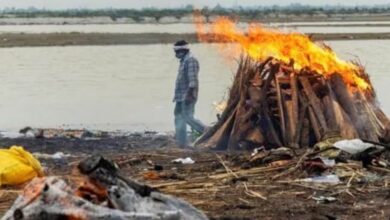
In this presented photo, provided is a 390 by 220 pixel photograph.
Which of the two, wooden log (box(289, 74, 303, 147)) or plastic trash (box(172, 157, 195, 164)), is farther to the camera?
wooden log (box(289, 74, 303, 147))

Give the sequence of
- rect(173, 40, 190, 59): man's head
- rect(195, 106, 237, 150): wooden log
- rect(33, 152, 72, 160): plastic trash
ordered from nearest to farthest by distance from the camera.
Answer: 1. rect(33, 152, 72, 160): plastic trash
2. rect(195, 106, 237, 150): wooden log
3. rect(173, 40, 190, 59): man's head

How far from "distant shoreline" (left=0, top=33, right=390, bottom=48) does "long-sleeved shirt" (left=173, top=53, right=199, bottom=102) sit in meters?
35.8

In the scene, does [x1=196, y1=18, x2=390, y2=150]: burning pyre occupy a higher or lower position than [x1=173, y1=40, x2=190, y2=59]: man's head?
lower

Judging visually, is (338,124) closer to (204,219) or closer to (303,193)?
(303,193)

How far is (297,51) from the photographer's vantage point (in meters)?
14.1

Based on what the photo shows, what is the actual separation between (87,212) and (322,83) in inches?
339

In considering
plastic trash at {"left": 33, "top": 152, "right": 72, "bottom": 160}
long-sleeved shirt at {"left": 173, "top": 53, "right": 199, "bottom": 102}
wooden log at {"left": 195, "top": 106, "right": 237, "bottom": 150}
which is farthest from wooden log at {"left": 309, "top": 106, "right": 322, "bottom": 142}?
plastic trash at {"left": 33, "top": 152, "right": 72, "bottom": 160}

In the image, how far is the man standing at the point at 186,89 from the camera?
14.6 meters

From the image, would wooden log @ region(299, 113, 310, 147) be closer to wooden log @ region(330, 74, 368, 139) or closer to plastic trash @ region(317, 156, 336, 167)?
wooden log @ region(330, 74, 368, 139)

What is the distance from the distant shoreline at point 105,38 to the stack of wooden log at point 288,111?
36492mm

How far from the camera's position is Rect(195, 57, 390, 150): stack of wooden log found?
43.5 ft

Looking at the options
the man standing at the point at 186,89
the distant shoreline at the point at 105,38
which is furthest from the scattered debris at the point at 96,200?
the distant shoreline at the point at 105,38

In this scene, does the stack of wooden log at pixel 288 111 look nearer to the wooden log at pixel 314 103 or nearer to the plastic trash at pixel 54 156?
the wooden log at pixel 314 103

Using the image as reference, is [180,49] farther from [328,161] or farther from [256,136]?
[328,161]
